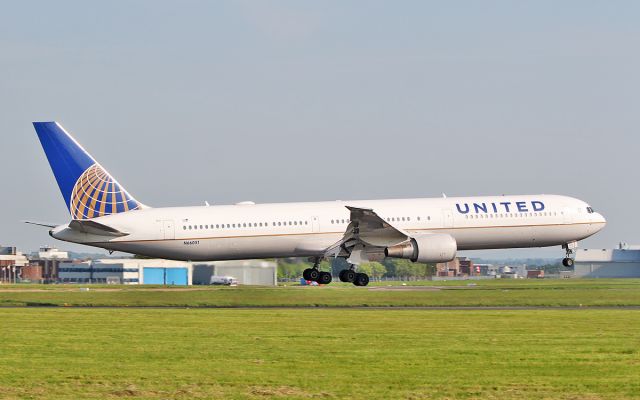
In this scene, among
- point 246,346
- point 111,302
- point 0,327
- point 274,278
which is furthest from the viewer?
point 274,278

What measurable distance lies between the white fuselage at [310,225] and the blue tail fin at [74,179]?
0.97 metres

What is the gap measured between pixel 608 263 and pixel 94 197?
340 feet

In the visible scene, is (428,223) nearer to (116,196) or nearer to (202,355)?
(116,196)

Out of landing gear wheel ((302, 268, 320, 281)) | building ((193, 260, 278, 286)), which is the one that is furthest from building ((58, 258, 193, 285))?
landing gear wheel ((302, 268, 320, 281))

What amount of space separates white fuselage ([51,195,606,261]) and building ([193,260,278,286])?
9.96 meters

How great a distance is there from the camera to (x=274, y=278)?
244ft

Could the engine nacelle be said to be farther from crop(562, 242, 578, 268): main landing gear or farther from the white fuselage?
crop(562, 242, 578, 268): main landing gear

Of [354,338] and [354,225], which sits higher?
[354,225]

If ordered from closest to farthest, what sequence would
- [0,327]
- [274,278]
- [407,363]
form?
[407,363] < [0,327] < [274,278]

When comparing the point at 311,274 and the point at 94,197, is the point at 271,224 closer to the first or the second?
the point at 311,274

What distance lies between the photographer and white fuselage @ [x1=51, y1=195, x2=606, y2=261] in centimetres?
5684

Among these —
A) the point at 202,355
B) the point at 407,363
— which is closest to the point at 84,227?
the point at 202,355

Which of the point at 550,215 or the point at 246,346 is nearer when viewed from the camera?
the point at 246,346

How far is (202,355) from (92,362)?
2.84 m
